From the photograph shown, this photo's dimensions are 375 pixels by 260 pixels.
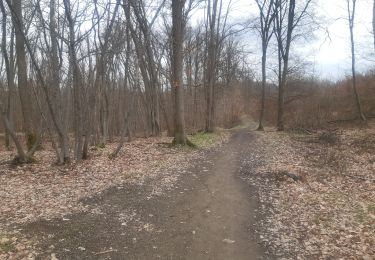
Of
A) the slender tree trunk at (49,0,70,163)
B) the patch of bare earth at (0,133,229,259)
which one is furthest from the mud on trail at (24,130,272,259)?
the slender tree trunk at (49,0,70,163)

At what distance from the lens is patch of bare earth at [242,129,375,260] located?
598 cm

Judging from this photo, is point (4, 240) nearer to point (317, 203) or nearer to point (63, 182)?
point (63, 182)

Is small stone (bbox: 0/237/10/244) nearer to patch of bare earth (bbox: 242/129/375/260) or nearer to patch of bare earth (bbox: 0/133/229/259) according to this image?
patch of bare earth (bbox: 0/133/229/259)

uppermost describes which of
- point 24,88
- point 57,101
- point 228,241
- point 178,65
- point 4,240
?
point 178,65

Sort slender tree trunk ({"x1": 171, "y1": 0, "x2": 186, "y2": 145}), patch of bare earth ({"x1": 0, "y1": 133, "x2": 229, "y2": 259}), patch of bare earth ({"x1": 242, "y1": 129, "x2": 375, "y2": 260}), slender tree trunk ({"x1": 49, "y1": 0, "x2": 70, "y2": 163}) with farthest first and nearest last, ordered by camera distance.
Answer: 1. slender tree trunk ({"x1": 171, "y1": 0, "x2": 186, "y2": 145})
2. slender tree trunk ({"x1": 49, "y1": 0, "x2": 70, "y2": 163})
3. patch of bare earth ({"x1": 0, "y1": 133, "x2": 229, "y2": 259})
4. patch of bare earth ({"x1": 242, "y1": 129, "x2": 375, "y2": 260})

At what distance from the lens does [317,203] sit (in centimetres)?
815

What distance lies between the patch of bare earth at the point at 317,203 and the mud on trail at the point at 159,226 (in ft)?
1.62

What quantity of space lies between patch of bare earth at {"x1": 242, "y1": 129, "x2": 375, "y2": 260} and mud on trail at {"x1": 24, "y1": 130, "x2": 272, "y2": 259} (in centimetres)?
49

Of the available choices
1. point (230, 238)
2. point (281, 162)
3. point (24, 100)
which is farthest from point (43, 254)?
point (24, 100)

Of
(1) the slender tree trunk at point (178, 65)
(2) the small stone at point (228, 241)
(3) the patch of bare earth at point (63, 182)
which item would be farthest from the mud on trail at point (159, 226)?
(1) the slender tree trunk at point (178, 65)

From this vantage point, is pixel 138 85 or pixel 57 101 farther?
pixel 138 85

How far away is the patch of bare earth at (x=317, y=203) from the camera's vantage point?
19.6 feet

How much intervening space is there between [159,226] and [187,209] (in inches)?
43.2

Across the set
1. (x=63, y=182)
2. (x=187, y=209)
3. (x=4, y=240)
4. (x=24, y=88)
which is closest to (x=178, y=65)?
(x=24, y=88)
